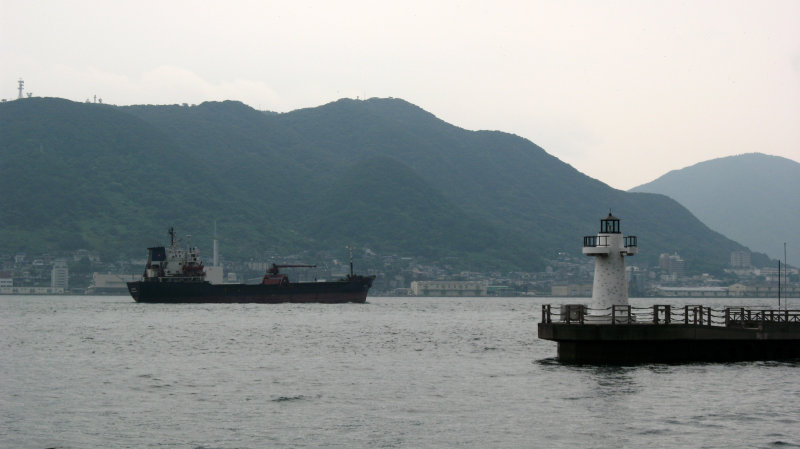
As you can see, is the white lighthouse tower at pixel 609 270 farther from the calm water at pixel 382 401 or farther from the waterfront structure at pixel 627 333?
the calm water at pixel 382 401

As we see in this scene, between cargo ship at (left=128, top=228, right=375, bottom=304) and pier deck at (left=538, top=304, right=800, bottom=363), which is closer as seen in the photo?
pier deck at (left=538, top=304, right=800, bottom=363)

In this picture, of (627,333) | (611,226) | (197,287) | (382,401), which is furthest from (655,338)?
(197,287)

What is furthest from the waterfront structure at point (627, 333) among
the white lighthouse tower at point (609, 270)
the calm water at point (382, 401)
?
the calm water at point (382, 401)

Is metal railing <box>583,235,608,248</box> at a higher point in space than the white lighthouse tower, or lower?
higher

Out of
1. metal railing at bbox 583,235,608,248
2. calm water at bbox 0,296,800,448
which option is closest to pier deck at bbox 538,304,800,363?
calm water at bbox 0,296,800,448

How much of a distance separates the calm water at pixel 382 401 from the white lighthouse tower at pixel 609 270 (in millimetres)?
3488

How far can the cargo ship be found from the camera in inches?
6959

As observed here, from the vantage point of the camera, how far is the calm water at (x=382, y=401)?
108 ft

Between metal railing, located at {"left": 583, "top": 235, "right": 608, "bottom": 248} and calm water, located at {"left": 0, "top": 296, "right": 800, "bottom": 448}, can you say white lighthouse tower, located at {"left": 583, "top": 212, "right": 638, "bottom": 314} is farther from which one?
calm water, located at {"left": 0, "top": 296, "right": 800, "bottom": 448}

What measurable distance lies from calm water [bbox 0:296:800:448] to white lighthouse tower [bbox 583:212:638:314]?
349 cm

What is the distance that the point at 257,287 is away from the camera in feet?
603

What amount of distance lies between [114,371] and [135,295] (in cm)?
13554

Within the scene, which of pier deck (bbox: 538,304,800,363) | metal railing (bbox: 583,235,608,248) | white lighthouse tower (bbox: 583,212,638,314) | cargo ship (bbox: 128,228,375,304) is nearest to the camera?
pier deck (bbox: 538,304,800,363)

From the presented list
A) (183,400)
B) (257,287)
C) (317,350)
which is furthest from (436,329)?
(257,287)
